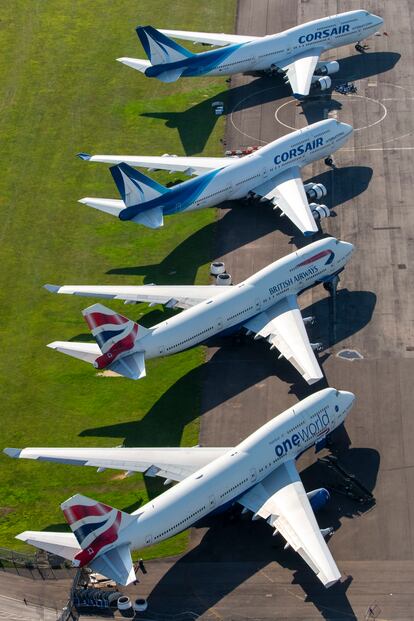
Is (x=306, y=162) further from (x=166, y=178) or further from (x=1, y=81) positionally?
(x=1, y=81)

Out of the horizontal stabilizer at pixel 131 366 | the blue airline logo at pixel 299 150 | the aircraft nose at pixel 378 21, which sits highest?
the aircraft nose at pixel 378 21

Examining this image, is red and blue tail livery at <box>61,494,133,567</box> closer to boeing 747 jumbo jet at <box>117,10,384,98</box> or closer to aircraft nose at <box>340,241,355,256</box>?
aircraft nose at <box>340,241,355,256</box>

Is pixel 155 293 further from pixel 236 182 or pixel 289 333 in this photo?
pixel 236 182

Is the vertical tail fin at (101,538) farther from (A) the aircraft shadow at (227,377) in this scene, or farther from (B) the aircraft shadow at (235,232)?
(B) the aircraft shadow at (235,232)

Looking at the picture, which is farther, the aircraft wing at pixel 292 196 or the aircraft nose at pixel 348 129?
the aircraft nose at pixel 348 129

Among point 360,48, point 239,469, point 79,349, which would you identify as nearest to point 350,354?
point 239,469

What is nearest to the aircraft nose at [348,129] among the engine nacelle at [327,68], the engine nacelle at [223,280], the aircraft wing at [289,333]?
the engine nacelle at [327,68]

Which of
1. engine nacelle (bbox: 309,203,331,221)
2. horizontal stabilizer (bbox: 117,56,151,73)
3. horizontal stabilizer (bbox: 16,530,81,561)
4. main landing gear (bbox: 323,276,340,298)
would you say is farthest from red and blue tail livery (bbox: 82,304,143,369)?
horizontal stabilizer (bbox: 117,56,151,73)
